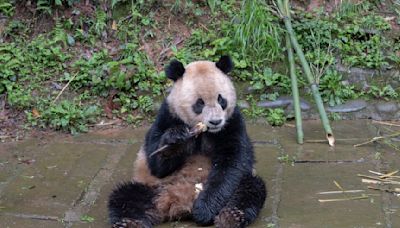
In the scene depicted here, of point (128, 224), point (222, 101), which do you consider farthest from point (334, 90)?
point (128, 224)

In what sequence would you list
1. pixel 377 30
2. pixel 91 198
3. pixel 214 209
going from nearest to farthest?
1. pixel 214 209
2. pixel 91 198
3. pixel 377 30

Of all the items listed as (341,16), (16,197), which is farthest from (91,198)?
(341,16)

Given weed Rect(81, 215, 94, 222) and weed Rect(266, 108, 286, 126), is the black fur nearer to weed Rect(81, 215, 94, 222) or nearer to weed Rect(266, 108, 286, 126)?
weed Rect(81, 215, 94, 222)

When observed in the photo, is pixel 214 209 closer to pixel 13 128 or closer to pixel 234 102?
pixel 234 102

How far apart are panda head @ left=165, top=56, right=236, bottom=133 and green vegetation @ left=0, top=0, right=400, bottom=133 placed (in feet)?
5.96

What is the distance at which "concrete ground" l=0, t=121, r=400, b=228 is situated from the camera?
4230 millimetres

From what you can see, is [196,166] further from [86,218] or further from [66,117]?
[66,117]

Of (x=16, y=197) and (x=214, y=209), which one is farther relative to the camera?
(x=16, y=197)

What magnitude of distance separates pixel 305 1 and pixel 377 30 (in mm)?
831

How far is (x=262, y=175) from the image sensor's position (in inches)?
192

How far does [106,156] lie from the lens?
210 inches

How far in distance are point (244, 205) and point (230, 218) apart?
134 mm

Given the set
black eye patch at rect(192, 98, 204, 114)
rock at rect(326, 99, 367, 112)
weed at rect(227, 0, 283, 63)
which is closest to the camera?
black eye patch at rect(192, 98, 204, 114)

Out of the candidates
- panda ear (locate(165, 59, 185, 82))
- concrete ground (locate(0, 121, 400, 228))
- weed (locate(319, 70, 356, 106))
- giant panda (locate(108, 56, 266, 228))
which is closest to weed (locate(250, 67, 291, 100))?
weed (locate(319, 70, 356, 106))
